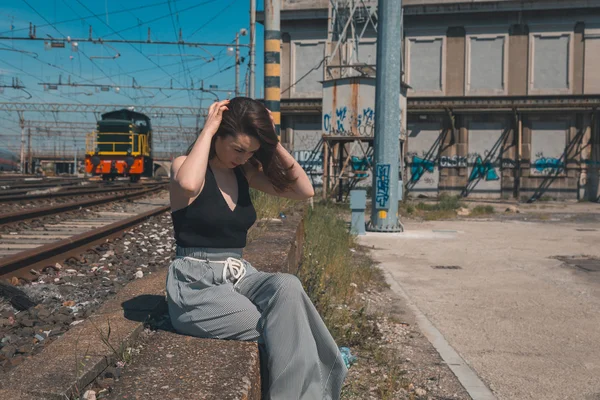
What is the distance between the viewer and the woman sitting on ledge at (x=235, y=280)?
9.64 feet

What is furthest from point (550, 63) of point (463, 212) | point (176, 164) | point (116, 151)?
point (176, 164)

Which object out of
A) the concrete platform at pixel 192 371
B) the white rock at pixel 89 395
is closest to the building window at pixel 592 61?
the concrete platform at pixel 192 371

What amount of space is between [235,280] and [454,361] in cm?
225

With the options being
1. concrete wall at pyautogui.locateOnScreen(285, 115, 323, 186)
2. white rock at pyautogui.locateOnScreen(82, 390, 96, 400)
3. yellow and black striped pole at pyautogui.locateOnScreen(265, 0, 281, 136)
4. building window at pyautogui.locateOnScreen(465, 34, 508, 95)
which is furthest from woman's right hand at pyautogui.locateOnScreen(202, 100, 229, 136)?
building window at pyautogui.locateOnScreen(465, 34, 508, 95)

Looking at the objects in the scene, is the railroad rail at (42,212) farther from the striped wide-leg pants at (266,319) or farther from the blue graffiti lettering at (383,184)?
the striped wide-leg pants at (266,319)

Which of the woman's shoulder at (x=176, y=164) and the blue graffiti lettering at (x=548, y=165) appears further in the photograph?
the blue graffiti lettering at (x=548, y=165)

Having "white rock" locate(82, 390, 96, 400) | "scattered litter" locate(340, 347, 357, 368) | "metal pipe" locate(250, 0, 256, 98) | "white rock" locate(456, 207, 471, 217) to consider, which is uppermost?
"metal pipe" locate(250, 0, 256, 98)

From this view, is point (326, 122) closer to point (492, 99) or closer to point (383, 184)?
point (383, 184)

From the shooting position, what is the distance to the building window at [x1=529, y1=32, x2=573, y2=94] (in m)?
30.3

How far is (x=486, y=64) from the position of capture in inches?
1214

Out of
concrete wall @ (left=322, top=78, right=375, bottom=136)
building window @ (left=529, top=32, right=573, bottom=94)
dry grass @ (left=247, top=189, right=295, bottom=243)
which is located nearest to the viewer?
dry grass @ (left=247, top=189, right=295, bottom=243)

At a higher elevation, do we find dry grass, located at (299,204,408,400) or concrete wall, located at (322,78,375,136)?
concrete wall, located at (322,78,375,136)

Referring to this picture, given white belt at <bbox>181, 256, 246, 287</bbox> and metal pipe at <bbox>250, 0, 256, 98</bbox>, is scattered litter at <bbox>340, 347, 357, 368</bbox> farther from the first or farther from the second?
metal pipe at <bbox>250, 0, 256, 98</bbox>

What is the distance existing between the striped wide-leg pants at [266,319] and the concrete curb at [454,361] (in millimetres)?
1525
